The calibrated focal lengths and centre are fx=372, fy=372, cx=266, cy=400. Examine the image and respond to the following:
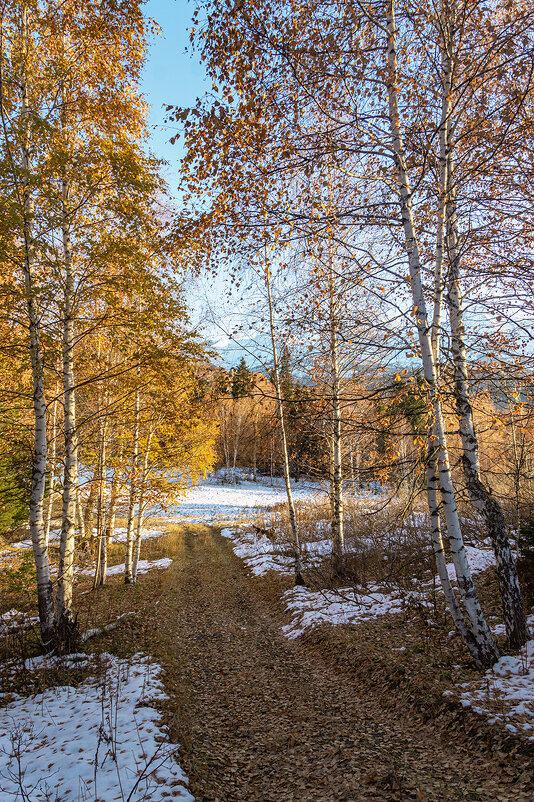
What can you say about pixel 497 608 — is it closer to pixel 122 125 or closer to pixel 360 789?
pixel 360 789

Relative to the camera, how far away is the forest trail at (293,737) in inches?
141

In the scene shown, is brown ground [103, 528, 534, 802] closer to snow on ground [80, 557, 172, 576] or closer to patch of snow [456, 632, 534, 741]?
patch of snow [456, 632, 534, 741]

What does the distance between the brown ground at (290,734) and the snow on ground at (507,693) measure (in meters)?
0.41

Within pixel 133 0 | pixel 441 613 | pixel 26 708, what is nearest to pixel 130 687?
pixel 26 708

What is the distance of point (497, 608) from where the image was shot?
6852 mm

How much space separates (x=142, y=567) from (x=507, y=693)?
13967mm

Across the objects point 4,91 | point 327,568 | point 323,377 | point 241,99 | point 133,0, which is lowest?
point 327,568

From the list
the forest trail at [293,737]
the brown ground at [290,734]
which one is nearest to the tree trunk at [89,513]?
the brown ground at [290,734]

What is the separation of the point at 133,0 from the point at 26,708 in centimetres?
1212

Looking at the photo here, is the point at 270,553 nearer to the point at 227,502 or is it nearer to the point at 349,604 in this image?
the point at 349,604

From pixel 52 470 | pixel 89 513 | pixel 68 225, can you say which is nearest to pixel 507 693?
pixel 52 470

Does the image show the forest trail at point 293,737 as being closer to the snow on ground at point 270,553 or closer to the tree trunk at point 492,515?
the tree trunk at point 492,515

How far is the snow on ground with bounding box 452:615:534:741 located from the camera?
400 cm

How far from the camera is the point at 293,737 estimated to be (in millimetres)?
4520
